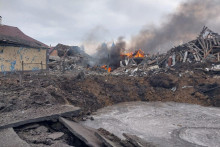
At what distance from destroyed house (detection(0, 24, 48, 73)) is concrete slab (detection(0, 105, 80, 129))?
8.91 metres

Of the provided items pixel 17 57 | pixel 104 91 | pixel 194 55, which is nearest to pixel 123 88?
pixel 104 91

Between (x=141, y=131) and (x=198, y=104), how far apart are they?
17.1 ft

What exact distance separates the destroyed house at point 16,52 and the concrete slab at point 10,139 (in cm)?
1016

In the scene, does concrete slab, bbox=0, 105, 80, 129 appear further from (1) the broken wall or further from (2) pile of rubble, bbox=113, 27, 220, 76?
(2) pile of rubble, bbox=113, 27, 220, 76

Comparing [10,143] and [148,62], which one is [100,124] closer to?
[10,143]

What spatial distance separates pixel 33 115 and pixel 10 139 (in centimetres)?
122

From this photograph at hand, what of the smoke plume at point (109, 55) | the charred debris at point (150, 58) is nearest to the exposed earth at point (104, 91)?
the charred debris at point (150, 58)

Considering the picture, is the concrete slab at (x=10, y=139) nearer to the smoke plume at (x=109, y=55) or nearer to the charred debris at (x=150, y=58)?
the charred debris at (x=150, y=58)

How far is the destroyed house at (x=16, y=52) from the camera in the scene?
15570mm

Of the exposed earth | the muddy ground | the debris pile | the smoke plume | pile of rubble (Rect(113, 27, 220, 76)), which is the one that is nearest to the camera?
the exposed earth

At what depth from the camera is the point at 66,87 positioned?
9.58m

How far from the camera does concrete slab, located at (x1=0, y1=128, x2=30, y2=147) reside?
3.72m

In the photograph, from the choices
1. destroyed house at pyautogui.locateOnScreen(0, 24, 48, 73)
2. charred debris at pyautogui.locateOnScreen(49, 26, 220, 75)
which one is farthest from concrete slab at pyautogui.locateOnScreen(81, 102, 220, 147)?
destroyed house at pyautogui.locateOnScreen(0, 24, 48, 73)

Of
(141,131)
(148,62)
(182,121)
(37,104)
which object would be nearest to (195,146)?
(141,131)
